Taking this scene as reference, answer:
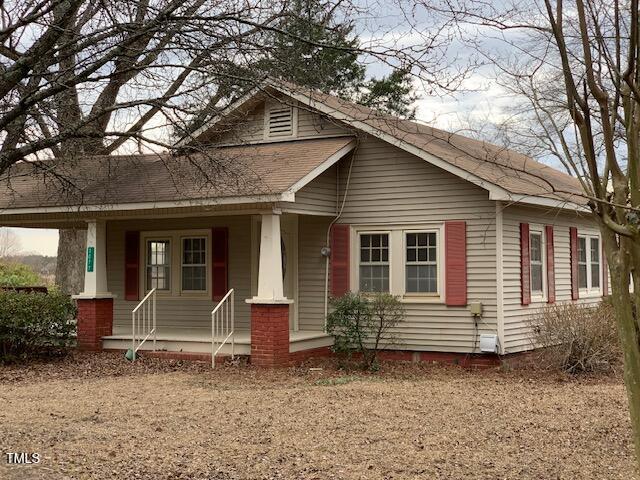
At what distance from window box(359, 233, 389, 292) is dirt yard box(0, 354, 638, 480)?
2.43m

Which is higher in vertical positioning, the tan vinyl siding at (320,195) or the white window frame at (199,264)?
the tan vinyl siding at (320,195)

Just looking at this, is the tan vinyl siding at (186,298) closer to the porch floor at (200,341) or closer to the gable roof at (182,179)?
the porch floor at (200,341)

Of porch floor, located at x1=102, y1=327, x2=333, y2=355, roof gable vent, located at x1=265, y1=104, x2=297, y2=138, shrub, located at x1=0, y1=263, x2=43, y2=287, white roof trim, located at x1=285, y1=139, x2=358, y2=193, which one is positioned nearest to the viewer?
white roof trim, located at x1=285, y1=139, x2=358, y2=193

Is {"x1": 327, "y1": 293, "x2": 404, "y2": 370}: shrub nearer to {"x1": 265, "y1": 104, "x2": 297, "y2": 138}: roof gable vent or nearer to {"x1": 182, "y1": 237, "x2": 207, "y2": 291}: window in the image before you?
{"x1": 182, "y1": 237, "x2": 207, "y2": 291}: window

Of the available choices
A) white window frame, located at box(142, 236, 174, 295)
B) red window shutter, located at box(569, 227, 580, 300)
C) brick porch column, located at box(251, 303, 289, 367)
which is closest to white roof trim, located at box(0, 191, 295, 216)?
brick porch column, located at box(251, 303, 289, 367)

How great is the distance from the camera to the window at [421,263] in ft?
46.5

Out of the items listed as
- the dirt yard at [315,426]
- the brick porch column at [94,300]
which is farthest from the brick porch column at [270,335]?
the brick porch column at [94,300]

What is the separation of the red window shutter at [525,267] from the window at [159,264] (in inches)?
282

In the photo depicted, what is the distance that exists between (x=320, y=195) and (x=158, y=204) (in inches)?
113

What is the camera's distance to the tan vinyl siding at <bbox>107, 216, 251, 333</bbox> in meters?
15.8

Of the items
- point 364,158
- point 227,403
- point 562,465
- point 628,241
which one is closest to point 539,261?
point 364,158

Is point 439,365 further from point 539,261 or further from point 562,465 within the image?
point 562,465

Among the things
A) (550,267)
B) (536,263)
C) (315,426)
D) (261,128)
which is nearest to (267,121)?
(261,128)

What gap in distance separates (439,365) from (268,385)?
3511 millimetres
